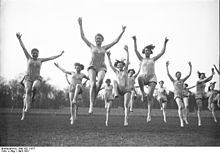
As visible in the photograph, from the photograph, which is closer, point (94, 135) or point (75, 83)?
point (94, 135)

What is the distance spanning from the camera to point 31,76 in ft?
19.5

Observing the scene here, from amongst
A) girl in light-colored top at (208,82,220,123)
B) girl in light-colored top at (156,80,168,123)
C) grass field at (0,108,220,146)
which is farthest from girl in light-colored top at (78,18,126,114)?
girl in light-colored top at (208,82,220,123)

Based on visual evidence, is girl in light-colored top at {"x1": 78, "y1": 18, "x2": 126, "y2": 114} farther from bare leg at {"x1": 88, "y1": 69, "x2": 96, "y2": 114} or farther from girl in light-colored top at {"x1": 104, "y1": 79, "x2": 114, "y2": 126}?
girl in light-colored top at {"x1": 104, "y1": 79, "x2": 114, "y2": 126}

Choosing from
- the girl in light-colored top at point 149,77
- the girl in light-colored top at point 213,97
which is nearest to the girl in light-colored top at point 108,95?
the girl in light-colored top at point 149,77

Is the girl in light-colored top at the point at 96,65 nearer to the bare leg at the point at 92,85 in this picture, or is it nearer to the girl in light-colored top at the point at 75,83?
the bare leg at the point at 92,85

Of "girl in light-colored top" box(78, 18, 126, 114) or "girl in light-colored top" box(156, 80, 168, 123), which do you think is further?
"girl in light-colored top" box(156, 80, 168, 123)

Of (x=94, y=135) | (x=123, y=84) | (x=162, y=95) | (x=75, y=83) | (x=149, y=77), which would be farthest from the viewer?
(x=162, y=95)

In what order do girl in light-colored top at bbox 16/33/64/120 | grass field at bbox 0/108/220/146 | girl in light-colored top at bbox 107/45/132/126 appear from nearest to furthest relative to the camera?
grass field at bbox 0/108/220/146 → girl in light-colored top at bbox 107/45/132/126 → girl in light-colored top at bbox 16/33/64/120

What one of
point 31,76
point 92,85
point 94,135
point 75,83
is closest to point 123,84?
point 92,85

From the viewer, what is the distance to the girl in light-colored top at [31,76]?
5812 mm

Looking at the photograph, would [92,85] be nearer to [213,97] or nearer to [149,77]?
[149,77]

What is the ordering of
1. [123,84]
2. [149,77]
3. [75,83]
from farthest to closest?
[75,83]
[149,77]
[123,84]

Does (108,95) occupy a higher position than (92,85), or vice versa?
(92,85)

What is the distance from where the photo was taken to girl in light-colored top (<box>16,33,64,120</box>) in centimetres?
581
